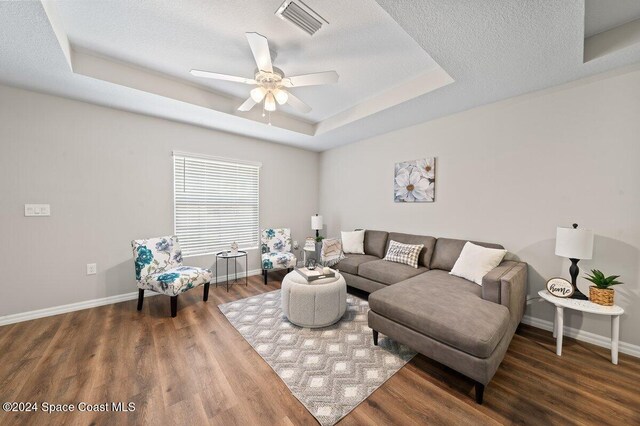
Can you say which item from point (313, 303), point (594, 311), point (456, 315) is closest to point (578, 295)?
point (594, 311)

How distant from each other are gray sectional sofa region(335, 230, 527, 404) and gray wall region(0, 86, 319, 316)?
3134 mm

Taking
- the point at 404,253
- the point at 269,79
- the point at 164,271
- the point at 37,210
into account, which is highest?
the point at 269,79

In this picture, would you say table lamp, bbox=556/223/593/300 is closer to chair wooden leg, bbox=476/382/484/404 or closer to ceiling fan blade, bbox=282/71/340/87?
chair wooden leg, bbox=476/382/484/404

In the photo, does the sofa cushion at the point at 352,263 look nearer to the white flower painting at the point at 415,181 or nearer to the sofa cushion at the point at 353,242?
the sofa cushion at the point at 353,242

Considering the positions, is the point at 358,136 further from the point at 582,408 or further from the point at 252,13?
the point at 582,408

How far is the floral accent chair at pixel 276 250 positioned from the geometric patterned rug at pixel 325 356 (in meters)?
0.97

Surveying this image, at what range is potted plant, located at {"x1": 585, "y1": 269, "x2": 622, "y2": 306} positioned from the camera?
6.61 ft

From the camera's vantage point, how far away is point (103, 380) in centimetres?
177

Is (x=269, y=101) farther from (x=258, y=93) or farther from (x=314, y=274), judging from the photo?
(x=314, y=274)

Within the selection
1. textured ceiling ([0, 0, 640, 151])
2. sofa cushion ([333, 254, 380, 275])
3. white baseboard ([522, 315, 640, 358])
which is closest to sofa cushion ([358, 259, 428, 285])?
sofa cushion ([333, 254, 380, 275])

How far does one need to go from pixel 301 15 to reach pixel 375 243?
3171 mm

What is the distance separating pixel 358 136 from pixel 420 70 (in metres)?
1.73

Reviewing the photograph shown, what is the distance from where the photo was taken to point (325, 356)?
2.06 meters

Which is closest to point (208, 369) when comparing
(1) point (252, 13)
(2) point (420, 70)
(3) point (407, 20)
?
(1) point (252, 13)
